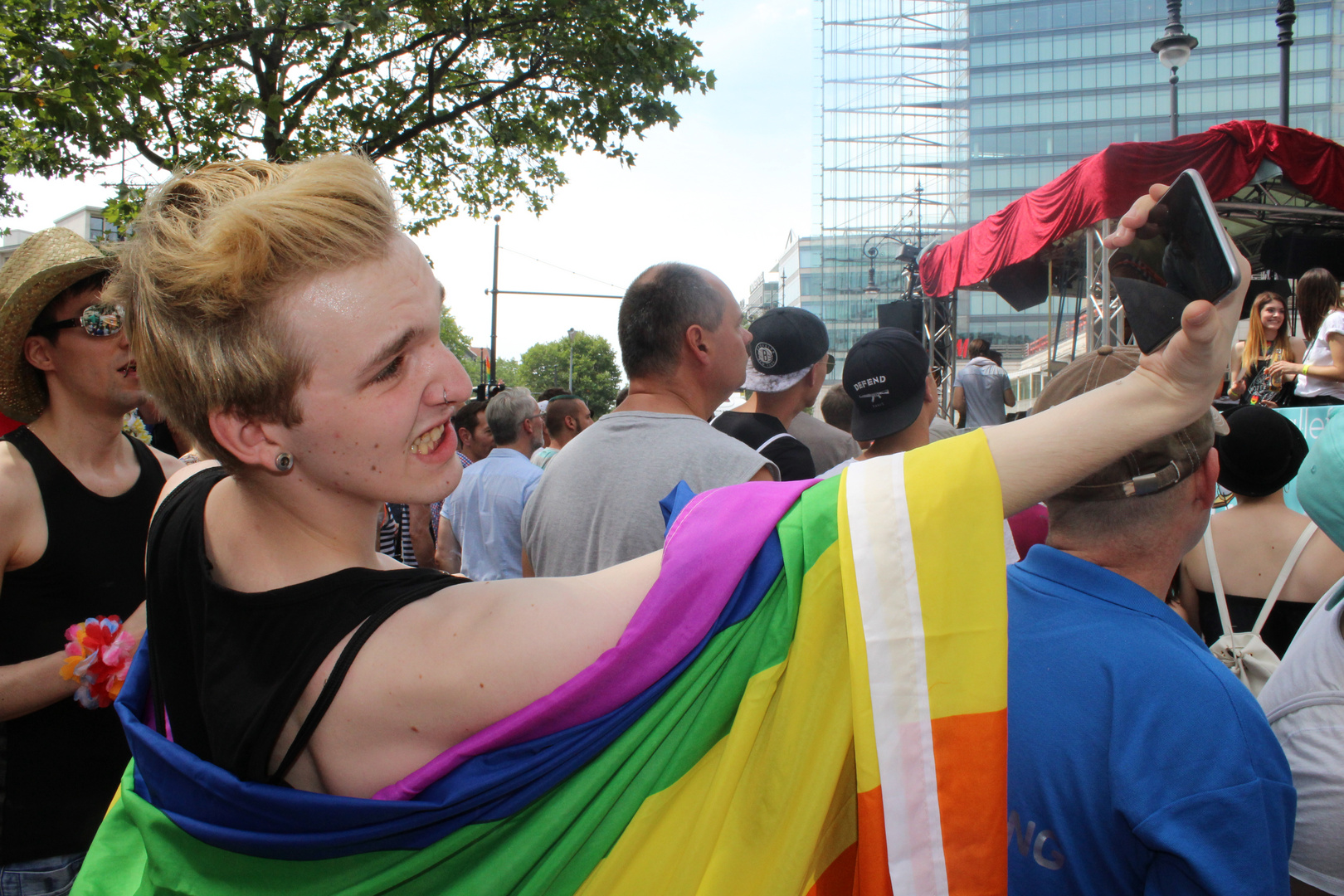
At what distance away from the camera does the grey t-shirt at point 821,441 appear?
13.3 feet

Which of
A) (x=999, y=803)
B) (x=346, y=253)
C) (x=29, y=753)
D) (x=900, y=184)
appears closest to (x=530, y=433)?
(x=29, y=753)

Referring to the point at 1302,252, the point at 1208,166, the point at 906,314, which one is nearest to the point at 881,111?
the point at 906,314

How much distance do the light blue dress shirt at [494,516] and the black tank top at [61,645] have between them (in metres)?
2.36

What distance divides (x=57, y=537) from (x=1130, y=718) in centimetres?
230

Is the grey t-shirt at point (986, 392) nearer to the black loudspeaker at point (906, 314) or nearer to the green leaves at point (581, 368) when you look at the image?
the black loudspeaker at point (906, 314)

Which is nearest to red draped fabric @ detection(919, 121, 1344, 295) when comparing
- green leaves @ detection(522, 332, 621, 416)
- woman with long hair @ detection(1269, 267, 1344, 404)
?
woman with long hair @ detection(1269, 267, 1344, 404)

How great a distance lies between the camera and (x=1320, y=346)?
536 centimetres

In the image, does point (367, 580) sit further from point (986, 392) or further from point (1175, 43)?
point (1175, 43)

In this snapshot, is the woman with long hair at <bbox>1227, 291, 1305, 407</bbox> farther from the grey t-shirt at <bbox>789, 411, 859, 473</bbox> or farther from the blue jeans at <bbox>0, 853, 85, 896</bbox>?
the blue jeans at <bbox>0, 853, 85, 896</bbox>

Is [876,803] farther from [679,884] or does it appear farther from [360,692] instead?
[360,692]

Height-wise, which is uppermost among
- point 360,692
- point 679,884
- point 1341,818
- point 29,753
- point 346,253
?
point 346,253

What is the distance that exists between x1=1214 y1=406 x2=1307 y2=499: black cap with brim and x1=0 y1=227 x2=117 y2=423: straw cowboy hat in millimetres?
3459

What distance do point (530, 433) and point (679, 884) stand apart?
435 centimetres

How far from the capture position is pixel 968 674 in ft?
3.09
